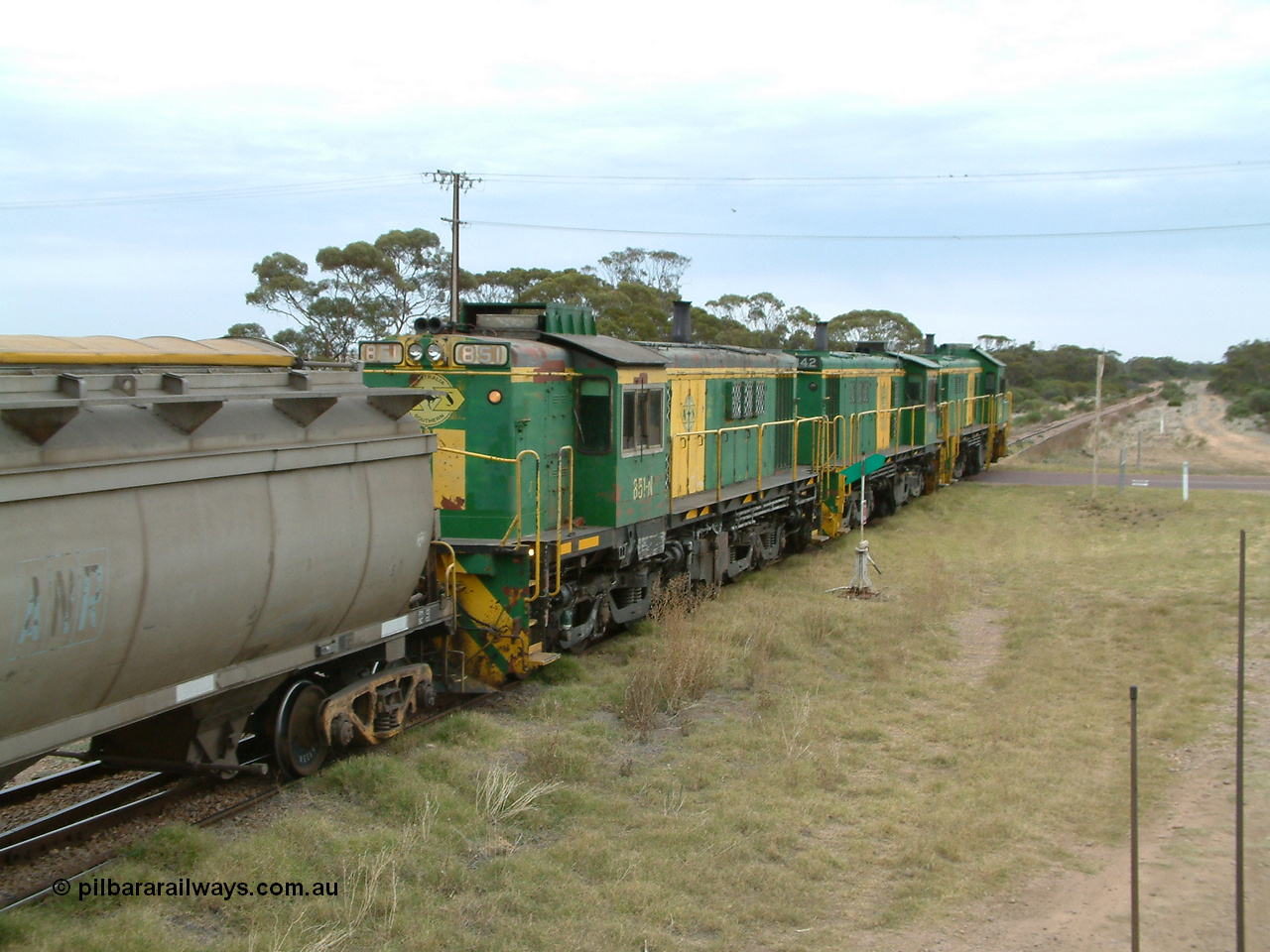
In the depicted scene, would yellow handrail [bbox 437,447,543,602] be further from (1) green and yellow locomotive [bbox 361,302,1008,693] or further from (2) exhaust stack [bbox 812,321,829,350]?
(2) exhaust stack [bbox 812,321,829,350]

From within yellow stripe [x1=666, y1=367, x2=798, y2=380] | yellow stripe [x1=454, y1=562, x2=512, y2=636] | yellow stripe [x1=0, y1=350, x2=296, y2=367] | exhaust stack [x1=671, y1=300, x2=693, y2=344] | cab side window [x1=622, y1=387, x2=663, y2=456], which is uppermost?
exhaust stack [x1=671, y1=300, x2=693, y2=344]

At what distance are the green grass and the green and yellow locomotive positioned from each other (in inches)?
31.7

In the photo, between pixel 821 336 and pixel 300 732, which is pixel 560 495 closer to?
pixel 300 732

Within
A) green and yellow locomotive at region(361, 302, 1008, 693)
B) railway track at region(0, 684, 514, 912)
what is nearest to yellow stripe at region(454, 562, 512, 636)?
green and yellow locomotive at region(361, 302, 1008, 693)

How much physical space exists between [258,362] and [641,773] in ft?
14.4

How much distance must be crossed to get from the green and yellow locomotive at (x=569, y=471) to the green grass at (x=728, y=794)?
2.64ft

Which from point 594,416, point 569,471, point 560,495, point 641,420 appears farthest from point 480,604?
point 641,420

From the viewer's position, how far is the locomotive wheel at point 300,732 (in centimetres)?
754

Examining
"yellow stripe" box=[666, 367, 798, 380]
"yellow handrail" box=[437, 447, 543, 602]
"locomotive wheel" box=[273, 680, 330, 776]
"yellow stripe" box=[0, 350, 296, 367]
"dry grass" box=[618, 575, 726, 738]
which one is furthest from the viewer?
"yellow stripe" box=[666, 367, 798, 380]

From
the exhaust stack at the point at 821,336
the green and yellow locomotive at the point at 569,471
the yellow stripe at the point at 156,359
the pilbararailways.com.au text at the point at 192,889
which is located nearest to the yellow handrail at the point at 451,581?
the green and yellow locomotive at the point at 569,471

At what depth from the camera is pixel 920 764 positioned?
28.8ft

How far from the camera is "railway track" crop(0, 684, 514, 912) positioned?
6227mm

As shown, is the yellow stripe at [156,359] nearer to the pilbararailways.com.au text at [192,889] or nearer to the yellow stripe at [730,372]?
the pilbararailways.com.au text at [192,889]

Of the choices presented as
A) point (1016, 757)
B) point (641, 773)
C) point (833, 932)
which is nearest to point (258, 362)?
point (641, 773)
